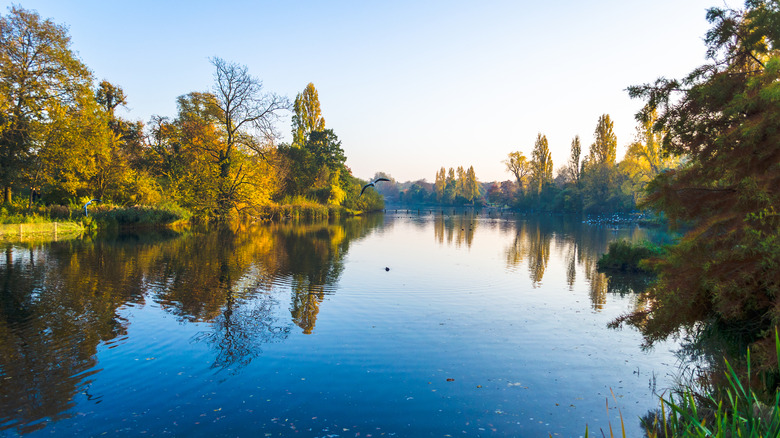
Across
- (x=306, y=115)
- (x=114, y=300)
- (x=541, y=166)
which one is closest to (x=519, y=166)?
(x=541, y=166)

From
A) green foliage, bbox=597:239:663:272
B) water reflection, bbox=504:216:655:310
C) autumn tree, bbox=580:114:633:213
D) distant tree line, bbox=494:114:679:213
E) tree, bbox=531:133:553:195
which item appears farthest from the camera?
tree, bbox=531:133:553:195

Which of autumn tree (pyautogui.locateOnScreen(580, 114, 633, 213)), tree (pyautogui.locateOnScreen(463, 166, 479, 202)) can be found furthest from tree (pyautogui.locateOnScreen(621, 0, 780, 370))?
tree (pyautogui.locateOnScreen(463, 166, 479, 202))

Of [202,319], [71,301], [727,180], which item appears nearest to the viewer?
[727,180]

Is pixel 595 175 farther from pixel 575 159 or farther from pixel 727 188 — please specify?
pixel 727 188

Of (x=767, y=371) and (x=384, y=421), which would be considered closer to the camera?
(x=767, y=371)

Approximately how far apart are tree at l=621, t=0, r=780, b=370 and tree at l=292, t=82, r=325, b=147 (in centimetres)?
5874

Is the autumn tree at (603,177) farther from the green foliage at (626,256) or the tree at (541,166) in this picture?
the green foliage at (626,256)

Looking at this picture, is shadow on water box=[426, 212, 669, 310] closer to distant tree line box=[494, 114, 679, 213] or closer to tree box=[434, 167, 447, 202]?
distant tree line box=[494, 114, 679, 213]

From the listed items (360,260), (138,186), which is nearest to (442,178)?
(138,186)

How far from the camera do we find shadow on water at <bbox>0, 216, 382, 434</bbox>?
7.04 metres

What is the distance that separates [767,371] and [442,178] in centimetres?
12684

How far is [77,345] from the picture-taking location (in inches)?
339

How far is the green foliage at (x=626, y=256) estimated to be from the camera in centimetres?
1972

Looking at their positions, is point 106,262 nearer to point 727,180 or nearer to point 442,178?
point 727,180
